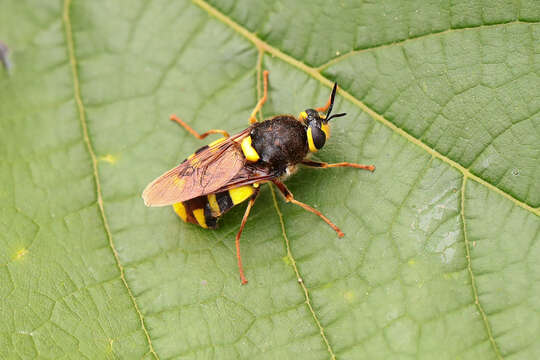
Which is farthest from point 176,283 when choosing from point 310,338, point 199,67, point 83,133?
point 199,67

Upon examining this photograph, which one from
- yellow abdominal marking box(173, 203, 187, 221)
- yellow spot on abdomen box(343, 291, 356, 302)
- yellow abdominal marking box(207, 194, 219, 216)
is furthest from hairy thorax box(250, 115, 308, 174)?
yellow spot on abdomen box(343, 291, 356, 302)

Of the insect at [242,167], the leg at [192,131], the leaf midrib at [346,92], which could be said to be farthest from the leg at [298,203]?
the leaf midrib at [346,92]

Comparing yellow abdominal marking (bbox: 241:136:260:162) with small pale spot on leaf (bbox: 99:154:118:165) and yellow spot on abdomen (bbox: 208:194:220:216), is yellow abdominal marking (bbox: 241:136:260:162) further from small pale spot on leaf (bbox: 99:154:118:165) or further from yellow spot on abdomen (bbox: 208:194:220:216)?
small pale spot on leaf (bbox: 99:154:118:165)

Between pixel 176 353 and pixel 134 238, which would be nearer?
pixel 176 353

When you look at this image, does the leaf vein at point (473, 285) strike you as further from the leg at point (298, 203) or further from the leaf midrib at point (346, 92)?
the leg at point (298, 203)

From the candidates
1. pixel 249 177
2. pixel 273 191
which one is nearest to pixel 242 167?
pixel 249 177

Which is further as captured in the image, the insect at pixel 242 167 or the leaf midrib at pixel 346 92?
the insect at pixel 242 167

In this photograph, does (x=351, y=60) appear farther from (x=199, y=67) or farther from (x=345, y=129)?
(x=199, y=67)

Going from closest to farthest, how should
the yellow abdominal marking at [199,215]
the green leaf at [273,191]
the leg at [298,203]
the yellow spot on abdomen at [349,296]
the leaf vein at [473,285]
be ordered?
the leaf vein at [473,285], the green leaf at [273,191], the yellow spot on abdomen at [349,296], the leg at [298,203], the yellow abdominal marking at [199,215]

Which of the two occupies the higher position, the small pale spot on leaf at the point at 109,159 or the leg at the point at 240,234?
the small pale spot on leaf at the point at 109,159
